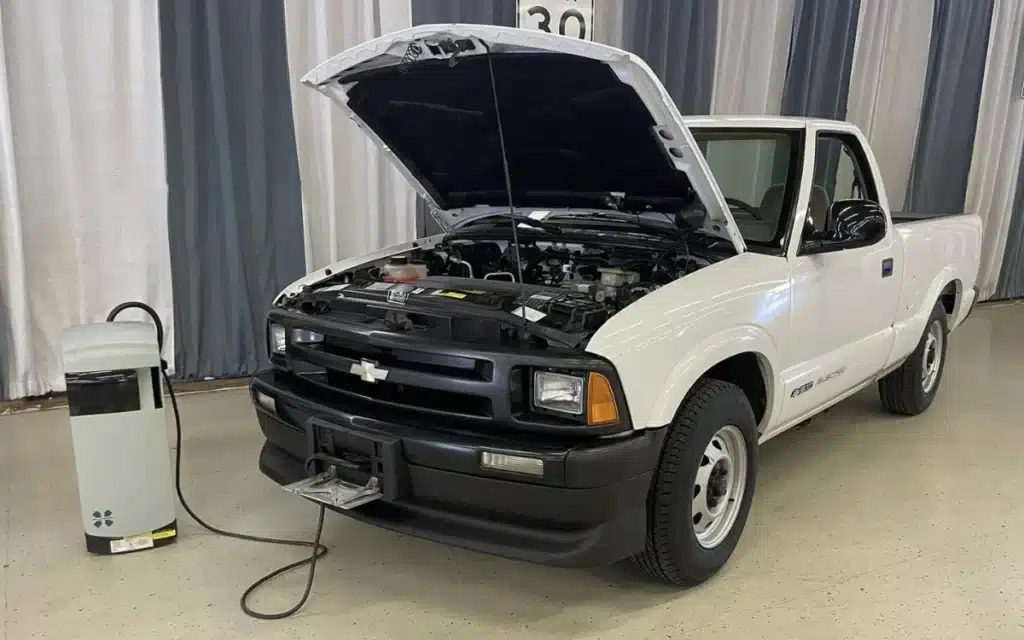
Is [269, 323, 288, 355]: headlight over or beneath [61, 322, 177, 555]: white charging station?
over

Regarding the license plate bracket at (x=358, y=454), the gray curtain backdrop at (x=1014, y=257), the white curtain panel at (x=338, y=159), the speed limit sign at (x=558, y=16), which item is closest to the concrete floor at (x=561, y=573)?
the license plate bracket at (x=358, y=454)

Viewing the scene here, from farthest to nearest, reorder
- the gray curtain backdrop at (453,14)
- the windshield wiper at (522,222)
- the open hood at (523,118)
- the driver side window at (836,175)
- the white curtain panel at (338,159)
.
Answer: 1. the gray curtain backdrop at (453,14)
2. the white curtain panel at (338,159)
3. the windshield wiper at (522,222)
4. the driver side window at (836,175)
5. the open hood at (523,118)

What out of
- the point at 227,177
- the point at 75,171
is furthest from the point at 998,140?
the point at 75,171

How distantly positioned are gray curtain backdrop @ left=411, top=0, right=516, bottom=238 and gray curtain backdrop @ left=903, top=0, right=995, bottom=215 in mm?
4319

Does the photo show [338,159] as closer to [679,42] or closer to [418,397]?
[679,42]

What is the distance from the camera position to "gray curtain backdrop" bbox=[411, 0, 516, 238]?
4891 mm

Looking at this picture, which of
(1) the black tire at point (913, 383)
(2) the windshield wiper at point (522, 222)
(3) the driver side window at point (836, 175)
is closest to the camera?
(3) the driver side window at point (836, 175)

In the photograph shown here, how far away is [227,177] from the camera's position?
455 centimetres

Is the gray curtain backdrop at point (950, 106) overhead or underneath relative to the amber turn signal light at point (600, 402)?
overhead

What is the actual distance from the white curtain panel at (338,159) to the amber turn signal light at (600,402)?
10.4 ft

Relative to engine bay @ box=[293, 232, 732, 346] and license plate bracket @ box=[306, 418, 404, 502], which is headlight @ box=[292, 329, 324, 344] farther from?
license plate bracket @ box=[306, 418, 404, 502]

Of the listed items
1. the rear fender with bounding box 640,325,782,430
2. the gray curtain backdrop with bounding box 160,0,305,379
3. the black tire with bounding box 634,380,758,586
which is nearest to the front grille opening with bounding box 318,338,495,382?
the rear fender with bounding box 640,325,782,430

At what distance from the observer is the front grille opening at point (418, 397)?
2215mm

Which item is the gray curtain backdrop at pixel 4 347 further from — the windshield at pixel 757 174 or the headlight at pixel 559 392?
the windshield at pixel 757 174
